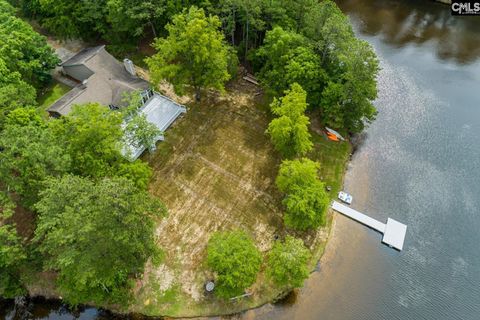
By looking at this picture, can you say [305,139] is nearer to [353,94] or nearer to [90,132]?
[353,94]

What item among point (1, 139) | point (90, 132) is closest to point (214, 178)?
point (90, 132)

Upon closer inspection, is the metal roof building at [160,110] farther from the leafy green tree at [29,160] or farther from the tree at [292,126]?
the tree at [292,126]

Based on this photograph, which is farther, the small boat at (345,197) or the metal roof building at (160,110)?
the metal roof building at (160,110)

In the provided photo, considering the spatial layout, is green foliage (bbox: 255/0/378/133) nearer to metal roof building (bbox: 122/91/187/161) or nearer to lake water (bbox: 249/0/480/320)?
lake water (bbox: 249/0/480/320)

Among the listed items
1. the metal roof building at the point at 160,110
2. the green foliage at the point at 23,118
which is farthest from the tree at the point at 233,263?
the green foliage at the point at 23,118

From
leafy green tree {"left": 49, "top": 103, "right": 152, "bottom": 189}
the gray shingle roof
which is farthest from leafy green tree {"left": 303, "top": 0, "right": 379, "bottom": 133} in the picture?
leafy green tree {"left": 49, "top": 103, "right": 152, "bottom": 189}

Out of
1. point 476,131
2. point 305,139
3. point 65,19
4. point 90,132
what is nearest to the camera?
point 90,132
